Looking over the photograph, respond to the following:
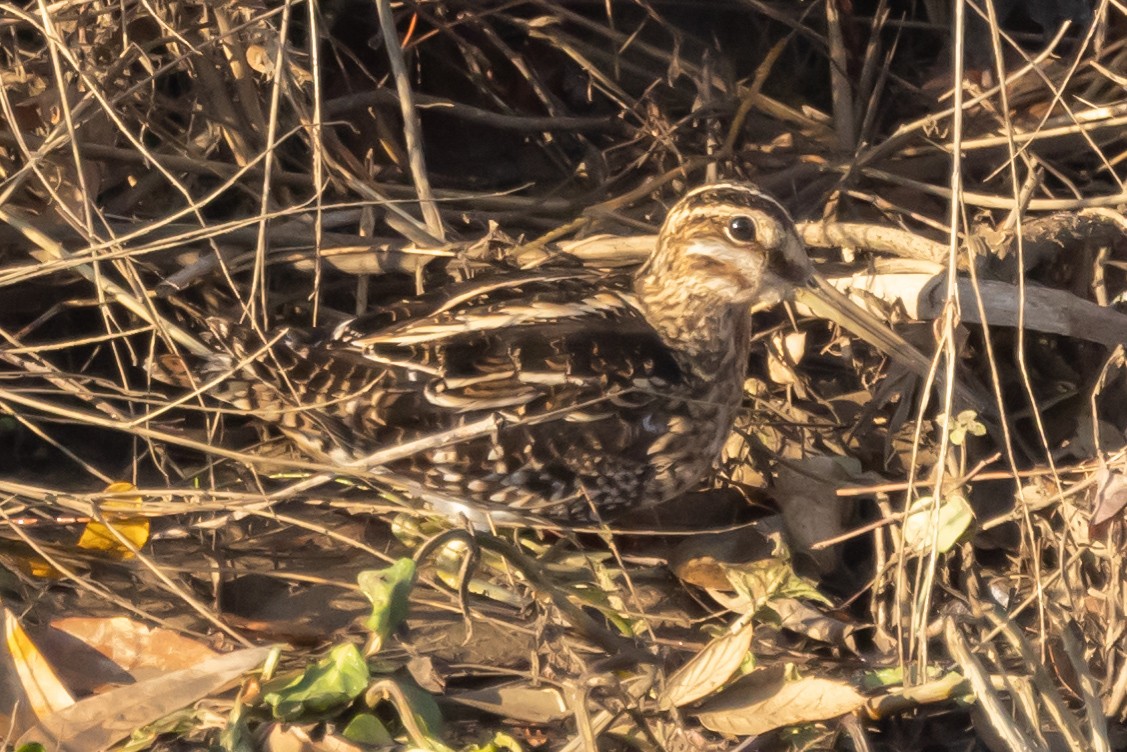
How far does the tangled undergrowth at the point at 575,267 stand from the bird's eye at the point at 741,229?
33 cm

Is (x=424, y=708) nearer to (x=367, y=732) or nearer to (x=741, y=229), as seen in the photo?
(x=367, y=732)

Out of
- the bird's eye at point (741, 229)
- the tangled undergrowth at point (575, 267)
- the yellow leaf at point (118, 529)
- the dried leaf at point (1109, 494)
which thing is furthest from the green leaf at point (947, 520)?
the yellow leaf at point (118, 529)

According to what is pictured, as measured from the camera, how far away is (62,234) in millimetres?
3184

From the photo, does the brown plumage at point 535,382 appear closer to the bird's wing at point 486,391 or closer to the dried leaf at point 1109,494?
the bird's wing at point 486,391

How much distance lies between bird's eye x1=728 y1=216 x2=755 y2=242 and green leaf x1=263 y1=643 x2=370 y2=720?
1163 millimetres

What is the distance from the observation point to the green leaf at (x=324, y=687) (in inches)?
94.5

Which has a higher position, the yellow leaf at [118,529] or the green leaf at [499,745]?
the yellow leaf at [118,529]

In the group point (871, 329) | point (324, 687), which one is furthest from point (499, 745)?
point (871, 329)

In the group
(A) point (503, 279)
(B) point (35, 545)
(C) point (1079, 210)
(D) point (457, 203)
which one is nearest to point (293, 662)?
(B) point (35, 545)

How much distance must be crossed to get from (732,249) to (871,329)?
1.08 feet

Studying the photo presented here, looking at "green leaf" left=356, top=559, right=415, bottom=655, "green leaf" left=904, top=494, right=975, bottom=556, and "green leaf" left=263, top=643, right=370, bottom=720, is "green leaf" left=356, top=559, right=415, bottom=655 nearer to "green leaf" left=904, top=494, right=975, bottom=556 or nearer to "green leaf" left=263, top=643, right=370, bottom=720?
"green leaf" left=263, top=643, right=370, bottom=720

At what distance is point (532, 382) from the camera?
2953 millimetres

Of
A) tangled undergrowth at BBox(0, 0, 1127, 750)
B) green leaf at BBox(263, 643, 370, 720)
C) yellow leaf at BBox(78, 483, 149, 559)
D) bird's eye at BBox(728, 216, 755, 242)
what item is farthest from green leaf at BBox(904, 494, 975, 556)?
yellow leaf at BBox(78, 483, 149, 559)

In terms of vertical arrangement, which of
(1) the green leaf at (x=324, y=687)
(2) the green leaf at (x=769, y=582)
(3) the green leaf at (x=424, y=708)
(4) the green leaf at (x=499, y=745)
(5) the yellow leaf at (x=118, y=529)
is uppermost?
(5) the yellow leaf at (x=118, y=529)
